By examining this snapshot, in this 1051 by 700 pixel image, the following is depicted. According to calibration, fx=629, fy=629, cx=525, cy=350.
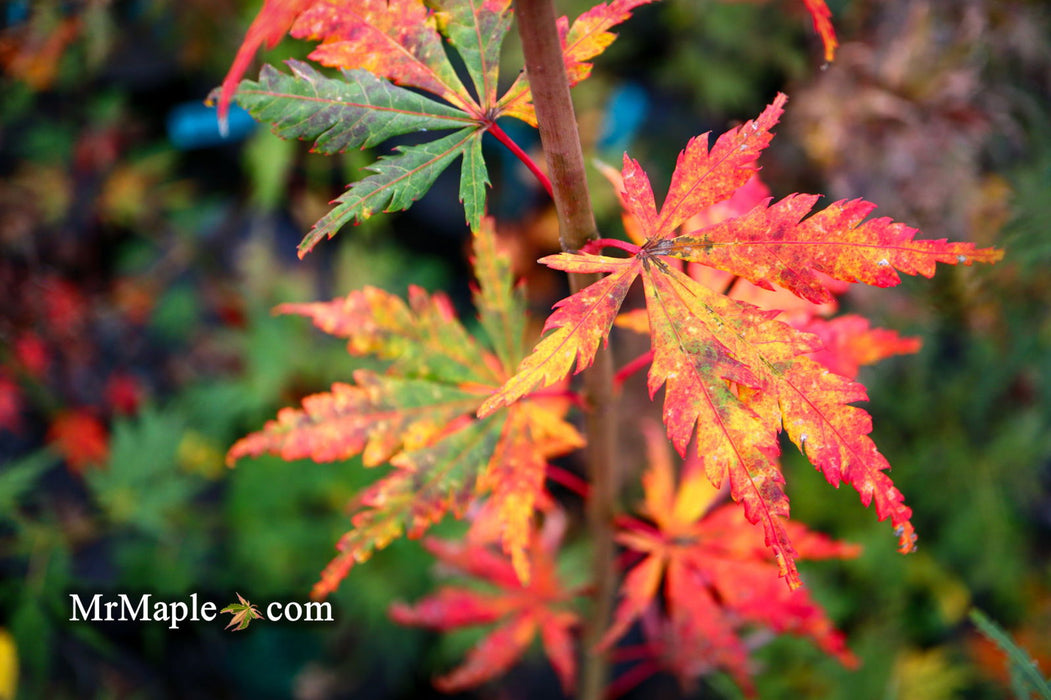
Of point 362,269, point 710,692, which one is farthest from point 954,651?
point 362,269

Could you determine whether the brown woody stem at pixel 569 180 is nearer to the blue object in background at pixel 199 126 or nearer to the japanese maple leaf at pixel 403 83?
the japanese maple leaf at pixel 403 83

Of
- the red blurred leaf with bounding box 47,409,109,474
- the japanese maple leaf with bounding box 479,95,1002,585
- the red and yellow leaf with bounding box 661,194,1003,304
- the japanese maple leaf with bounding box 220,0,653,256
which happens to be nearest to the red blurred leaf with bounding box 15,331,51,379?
the red blurred leaf with bounding box 47,409,109,474

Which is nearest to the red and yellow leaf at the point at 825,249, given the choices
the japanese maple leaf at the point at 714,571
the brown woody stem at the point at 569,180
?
the brown woody stem at the point at 569,180

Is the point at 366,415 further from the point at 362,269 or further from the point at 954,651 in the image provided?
the point at 954,651

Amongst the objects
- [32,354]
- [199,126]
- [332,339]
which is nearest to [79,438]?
[32,354]

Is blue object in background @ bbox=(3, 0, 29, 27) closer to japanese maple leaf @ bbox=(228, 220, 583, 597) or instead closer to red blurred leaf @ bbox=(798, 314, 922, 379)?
japanese maple leaf @ bbox=(228, 220, 583, 597)

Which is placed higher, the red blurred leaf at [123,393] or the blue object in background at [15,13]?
the blue object in background at [15,13]

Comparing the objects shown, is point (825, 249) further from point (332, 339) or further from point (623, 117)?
point (623, 117)
